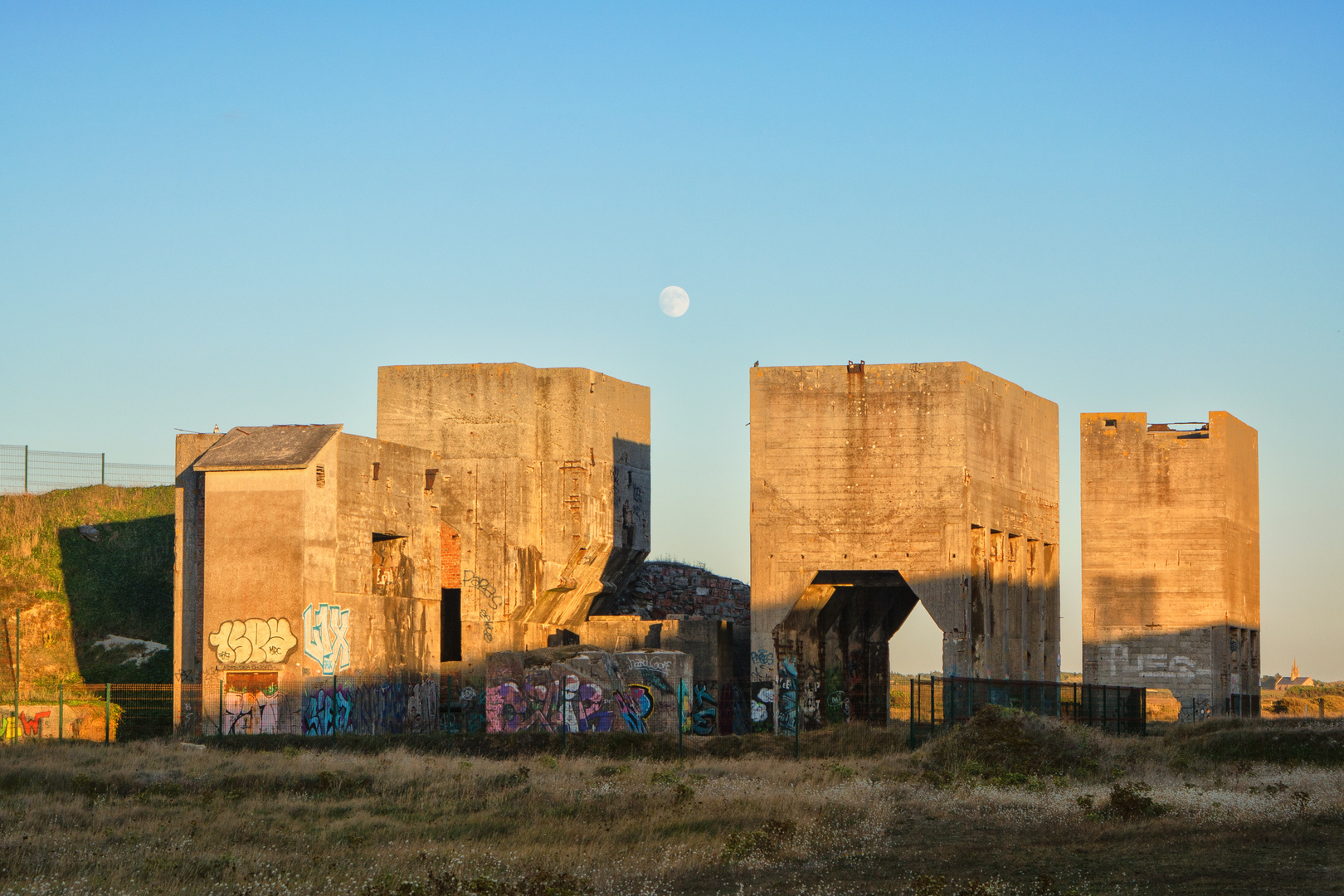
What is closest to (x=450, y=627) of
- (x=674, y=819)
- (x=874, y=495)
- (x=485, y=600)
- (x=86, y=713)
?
(x=485, y=600)

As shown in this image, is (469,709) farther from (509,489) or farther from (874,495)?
(874,495)

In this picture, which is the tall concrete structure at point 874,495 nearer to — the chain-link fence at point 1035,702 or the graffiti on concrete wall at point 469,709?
the chain-link fence at point 1035,702

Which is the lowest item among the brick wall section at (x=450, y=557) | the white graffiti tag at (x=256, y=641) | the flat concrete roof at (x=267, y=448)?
the white graffiti tag at (x=256, y=641)

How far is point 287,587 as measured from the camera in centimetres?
3916

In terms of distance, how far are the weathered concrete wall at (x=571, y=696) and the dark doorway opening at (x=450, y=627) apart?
27.5ft

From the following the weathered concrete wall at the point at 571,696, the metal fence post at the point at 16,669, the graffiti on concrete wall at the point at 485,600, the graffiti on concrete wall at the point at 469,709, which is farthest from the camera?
the graffiti on concrete wall at the point at 485,600

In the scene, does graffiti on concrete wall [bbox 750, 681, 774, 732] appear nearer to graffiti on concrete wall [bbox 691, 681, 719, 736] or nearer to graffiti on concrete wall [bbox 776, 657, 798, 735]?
graffiti on concrete wall [bbox 776, 657, 798, 735]

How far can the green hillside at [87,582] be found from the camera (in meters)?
47.8

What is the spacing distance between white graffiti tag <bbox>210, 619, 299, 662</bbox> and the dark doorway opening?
351 inches

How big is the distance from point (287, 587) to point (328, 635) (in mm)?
1754

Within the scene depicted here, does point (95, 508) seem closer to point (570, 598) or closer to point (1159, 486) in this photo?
point (570, 598)

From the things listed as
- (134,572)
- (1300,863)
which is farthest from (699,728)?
(1300,863)

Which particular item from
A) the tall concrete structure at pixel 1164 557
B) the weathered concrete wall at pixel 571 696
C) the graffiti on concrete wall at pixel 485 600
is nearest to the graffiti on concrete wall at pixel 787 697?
the weathered concrete wall at pixel 571 696

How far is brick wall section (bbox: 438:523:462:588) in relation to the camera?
46906 millimetres
